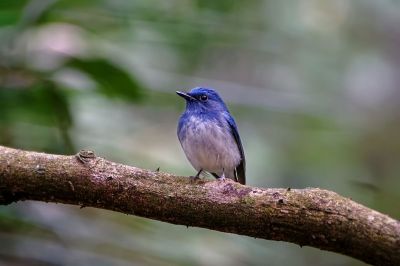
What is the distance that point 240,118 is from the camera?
7.21 m

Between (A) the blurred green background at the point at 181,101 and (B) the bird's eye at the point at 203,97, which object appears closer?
(A) the blurred green background at the point at 181,101

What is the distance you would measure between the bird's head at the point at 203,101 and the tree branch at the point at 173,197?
1.70 metres

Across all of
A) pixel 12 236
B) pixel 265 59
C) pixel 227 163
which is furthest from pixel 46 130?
pixel 265 59

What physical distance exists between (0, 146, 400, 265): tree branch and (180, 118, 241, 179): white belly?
4.51ft

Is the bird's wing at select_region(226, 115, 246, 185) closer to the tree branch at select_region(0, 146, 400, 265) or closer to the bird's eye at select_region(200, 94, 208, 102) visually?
the bird's eye at select_region(200, 94, 208, 102)

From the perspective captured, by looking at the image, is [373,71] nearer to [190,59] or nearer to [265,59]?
[265,59]

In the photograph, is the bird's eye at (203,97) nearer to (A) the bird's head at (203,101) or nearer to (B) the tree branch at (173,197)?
(A) the bird's head at (203,101)

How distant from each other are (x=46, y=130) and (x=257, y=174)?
2.49 meters

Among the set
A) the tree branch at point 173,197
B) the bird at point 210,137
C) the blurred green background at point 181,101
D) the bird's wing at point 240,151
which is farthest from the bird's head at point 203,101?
the tree branch at point 173,197

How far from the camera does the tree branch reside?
284 centimetres

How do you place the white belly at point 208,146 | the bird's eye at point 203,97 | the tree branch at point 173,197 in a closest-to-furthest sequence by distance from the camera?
the tree branch at point 173,197, the white belly at point 208,146, the bird's eye at point 203,97

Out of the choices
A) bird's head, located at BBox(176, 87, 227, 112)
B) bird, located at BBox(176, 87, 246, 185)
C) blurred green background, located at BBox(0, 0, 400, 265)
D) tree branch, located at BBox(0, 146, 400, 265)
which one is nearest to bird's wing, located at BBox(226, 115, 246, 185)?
bird, located at BBox(176, 87, 246, 185)

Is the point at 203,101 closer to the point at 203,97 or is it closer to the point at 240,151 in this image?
the point at 203,97

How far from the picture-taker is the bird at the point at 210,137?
4551 mm
